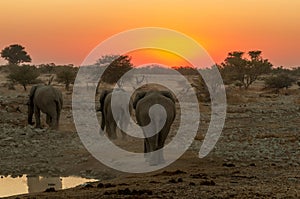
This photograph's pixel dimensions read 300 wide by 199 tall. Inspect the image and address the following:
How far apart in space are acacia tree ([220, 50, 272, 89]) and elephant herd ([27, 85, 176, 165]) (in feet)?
151

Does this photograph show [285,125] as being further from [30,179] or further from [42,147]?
[30,179]

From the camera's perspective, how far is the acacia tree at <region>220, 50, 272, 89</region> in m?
68.6

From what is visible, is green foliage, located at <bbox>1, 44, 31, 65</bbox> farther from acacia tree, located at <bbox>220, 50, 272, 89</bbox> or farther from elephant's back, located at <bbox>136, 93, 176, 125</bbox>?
elephant's back, located at <bbox>136, 93, 176, 125</bbox>

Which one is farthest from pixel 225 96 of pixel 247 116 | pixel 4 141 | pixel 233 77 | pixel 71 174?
pixel 71 174

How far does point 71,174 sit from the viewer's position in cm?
1554

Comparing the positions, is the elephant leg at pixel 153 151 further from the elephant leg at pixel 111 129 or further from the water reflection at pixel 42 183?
the elephant leg at pixel 111 129

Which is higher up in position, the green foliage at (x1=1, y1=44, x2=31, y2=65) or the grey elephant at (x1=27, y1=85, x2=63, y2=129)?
the green foliage at (x1=1, y1=44, x2=31, y2=65)

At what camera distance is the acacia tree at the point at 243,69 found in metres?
68.6

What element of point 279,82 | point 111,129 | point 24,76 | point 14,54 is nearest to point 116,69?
point 24,76

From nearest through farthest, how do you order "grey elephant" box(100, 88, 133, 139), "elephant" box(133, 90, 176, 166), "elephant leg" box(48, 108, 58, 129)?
"elephant" box(133, 90, 176, 166) → "grey elephant" box(100, 88, 133, 139) → "elephant leg" box(48, 108, 58, 129)

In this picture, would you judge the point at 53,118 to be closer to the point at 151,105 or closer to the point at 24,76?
the point at 151,105

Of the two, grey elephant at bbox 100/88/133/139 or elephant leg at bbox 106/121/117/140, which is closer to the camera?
elephant leg at bbox 106/121/117/140

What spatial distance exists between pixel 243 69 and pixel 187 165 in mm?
54646

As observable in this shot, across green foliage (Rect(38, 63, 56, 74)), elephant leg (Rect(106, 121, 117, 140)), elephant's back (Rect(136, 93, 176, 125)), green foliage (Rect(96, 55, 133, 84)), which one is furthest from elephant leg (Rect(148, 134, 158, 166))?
green foliage (Rect(38, 63, 56, 74))
